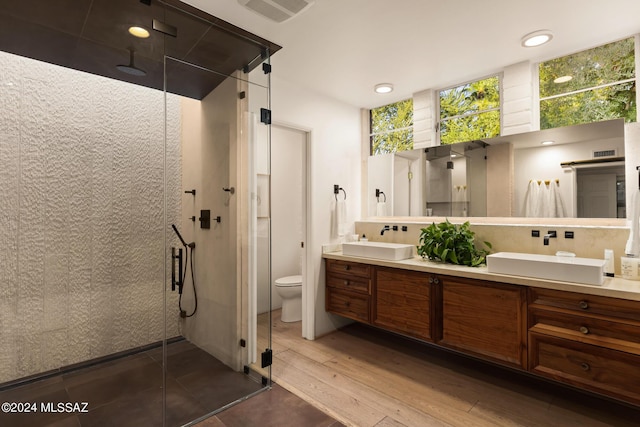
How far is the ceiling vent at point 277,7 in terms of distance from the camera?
183 centimetres

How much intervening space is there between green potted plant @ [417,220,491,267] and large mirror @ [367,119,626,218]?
0.36m

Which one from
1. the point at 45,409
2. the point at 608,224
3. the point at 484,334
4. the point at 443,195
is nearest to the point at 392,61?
the point at 443,195

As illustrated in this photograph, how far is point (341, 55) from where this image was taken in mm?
2523

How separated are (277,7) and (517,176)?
2198 mm

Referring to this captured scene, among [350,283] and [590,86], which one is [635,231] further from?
[350,283]

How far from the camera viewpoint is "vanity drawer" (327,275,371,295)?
9.58 ft

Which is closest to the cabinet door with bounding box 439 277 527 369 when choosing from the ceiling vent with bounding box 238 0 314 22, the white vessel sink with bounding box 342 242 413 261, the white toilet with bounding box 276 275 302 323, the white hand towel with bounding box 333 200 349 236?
the white vessel sink with bounding box 342 242 413 261

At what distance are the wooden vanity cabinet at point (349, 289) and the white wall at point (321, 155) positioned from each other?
106 millimetres

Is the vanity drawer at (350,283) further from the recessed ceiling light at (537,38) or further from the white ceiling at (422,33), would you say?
the recessed ceiling light at (537,38)

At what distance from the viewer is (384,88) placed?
3143 millimetres

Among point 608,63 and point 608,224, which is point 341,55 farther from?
point 608,224

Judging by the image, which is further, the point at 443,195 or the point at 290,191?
the point at 290,191

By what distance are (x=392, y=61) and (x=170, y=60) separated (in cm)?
165

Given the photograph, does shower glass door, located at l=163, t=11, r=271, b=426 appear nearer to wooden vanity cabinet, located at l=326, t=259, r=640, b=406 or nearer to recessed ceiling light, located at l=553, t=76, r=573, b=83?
wooden vanity cabinet, located at l=326, t=259, r=640, b=406
